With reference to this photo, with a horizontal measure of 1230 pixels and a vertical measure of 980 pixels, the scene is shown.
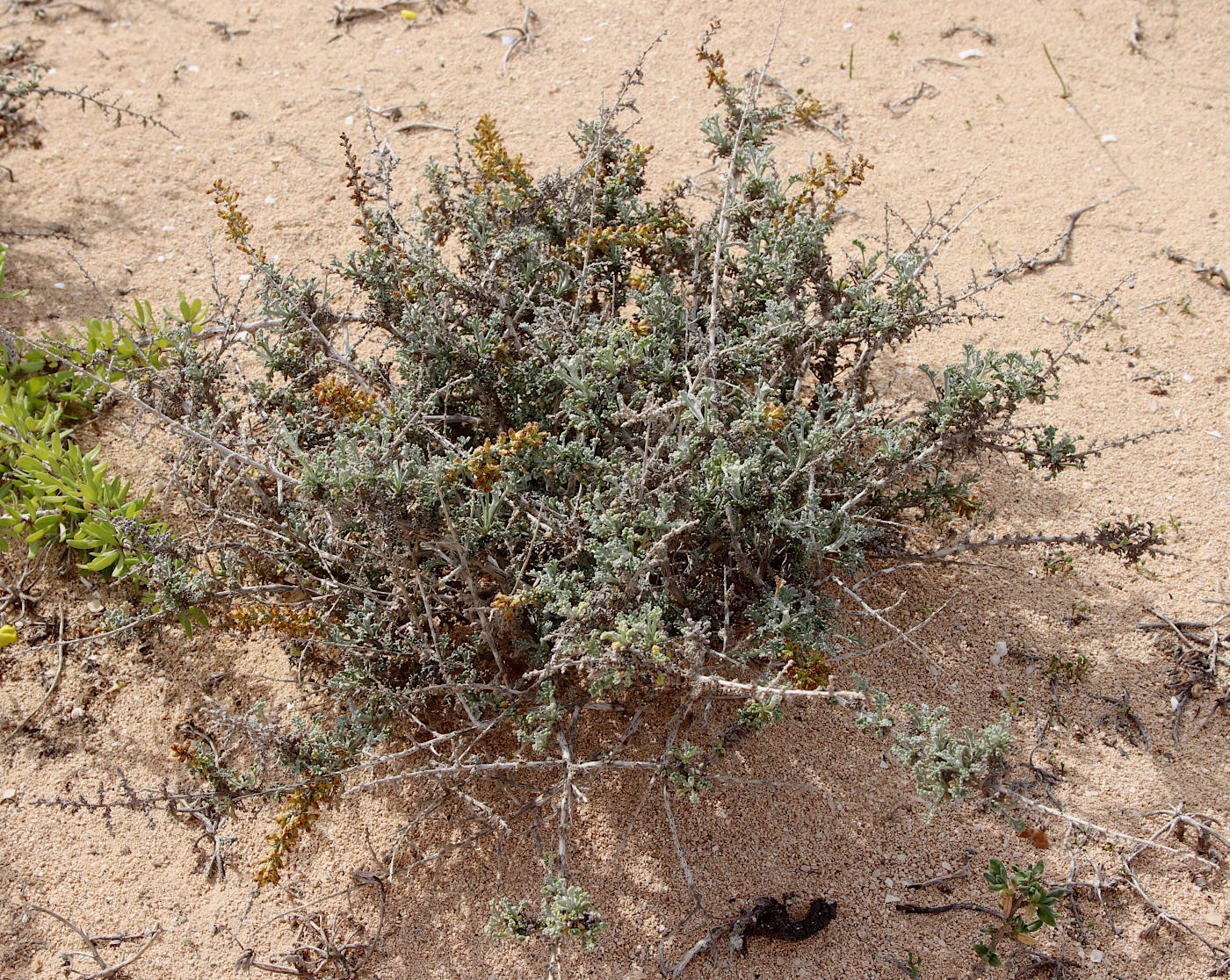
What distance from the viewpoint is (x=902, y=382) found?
3.67 m

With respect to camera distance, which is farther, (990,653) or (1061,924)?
(990,653)

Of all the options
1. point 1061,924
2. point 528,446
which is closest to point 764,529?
point 528,446

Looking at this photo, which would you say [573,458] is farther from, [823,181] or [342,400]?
[823,181]

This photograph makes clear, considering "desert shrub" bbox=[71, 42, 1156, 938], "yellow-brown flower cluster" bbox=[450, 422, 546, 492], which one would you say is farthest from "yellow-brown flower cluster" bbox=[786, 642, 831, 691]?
"yellow-brown flower cluster" bbox=[450, 422, 546, 492]

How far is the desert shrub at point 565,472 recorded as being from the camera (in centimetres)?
228

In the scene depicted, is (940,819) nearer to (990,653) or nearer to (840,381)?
(990,653)

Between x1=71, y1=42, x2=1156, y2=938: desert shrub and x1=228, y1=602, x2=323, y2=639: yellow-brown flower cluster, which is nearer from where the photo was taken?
x1=71, y1=42, x2=1156, y2=938: desert shrub

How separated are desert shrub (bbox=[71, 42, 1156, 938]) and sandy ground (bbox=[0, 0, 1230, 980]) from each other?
25 cm

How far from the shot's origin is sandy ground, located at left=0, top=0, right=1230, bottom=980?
2496mm

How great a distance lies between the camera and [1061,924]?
2385 mm

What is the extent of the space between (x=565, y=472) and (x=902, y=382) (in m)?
1.69

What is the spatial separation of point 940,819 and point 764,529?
928mm

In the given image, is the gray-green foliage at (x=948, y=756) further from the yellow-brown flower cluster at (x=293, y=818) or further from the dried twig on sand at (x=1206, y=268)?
the dried twig on sand at (x=1206, y=268)

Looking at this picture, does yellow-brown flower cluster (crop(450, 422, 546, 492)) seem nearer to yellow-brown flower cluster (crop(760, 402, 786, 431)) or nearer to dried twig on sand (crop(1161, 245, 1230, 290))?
yellow-brown flower cluster (crop(760, 402, 786, 431))
